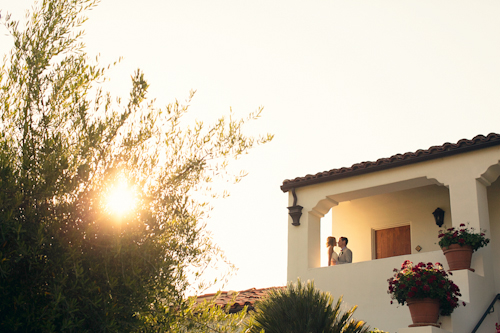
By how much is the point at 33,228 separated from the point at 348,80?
7199 millimetres

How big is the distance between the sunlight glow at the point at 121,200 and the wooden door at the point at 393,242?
8620mm

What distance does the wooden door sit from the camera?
38.6ft

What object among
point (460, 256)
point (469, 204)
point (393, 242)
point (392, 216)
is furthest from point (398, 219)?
point (460, 256)

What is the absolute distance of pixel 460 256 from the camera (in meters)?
8.44

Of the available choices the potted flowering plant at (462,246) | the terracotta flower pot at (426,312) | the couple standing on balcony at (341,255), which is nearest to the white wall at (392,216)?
the couple standing on balcony at (341,255)

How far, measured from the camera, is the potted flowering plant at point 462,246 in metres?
8.37

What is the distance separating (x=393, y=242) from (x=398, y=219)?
580 mm

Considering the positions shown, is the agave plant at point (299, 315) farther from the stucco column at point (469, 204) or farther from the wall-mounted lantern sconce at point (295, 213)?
the wall-mounted lantern sconce at point (295, 213)

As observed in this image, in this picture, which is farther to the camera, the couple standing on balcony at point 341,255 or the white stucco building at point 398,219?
the couple standing on balcony at point 341,255

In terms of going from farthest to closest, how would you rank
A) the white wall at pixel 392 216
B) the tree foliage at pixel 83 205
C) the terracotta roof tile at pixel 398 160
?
1. the white wall at pixel 392 216
2. the terracotta roof tile at pixel 398 160
3. the tree foliage at pixel 83 205

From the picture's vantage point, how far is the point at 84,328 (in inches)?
156

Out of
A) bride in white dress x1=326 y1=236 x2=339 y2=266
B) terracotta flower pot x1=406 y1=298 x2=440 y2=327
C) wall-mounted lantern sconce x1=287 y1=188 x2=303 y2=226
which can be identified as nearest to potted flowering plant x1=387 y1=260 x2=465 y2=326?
terracotta flower pot x1=406 y1=298 x2=440 y2=327

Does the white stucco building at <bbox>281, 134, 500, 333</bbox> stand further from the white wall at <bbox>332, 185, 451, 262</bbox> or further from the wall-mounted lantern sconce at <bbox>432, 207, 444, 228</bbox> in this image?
the wall-mounted lantern sconce at <bbox>432, 207, 444, 228</bbox>

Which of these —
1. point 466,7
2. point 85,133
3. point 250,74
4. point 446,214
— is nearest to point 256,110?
point 85,133
